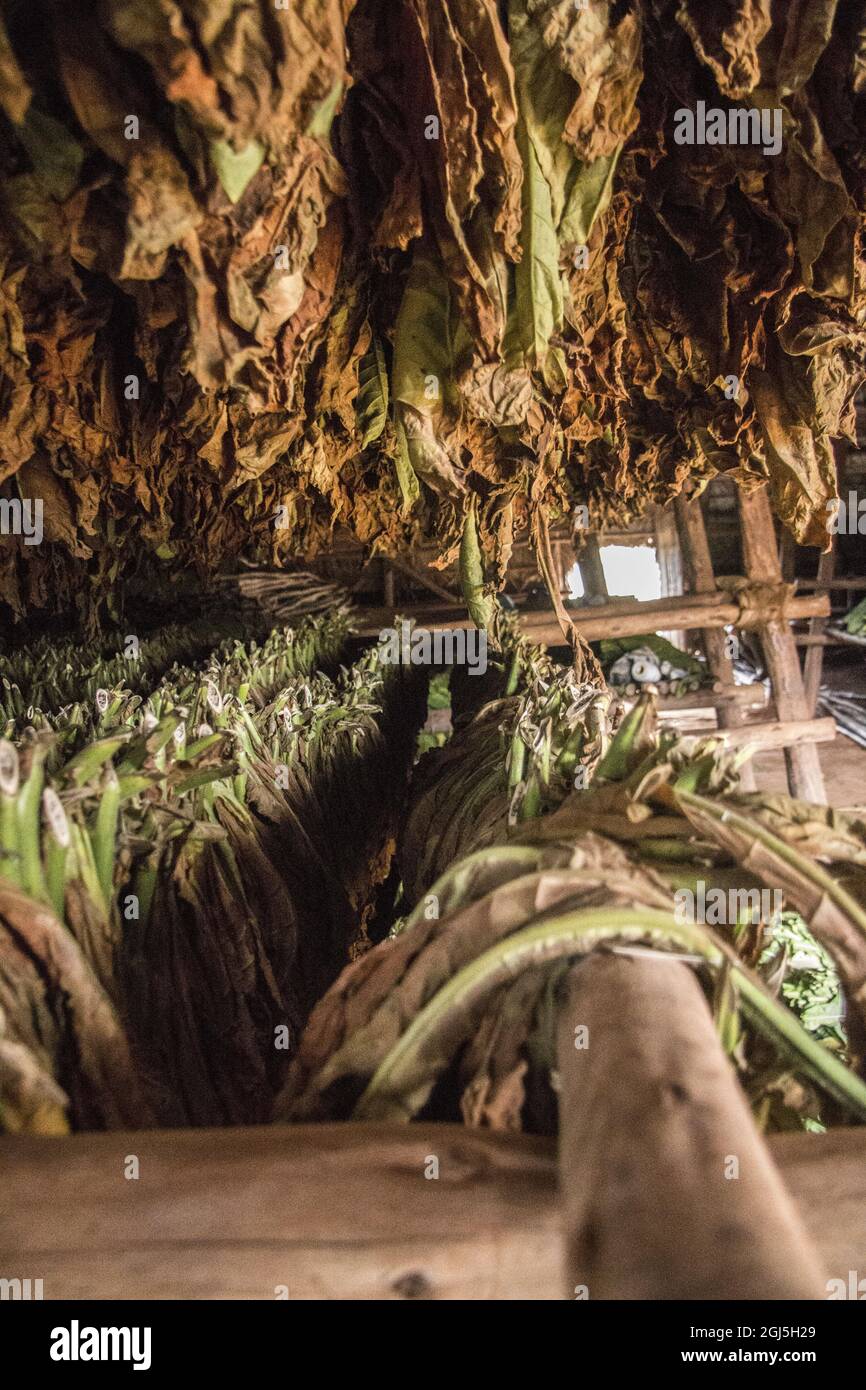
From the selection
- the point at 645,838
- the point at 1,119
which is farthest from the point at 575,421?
the point at 645,838

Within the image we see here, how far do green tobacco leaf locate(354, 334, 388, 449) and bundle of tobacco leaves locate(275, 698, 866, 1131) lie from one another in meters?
1.33

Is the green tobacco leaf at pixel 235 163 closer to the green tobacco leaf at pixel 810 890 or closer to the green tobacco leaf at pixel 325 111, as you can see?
the green tobacco leaf at pixel 325 111

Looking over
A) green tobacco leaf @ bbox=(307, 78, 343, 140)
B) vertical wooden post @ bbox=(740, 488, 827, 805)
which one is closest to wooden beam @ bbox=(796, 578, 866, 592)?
vertical wooden post @ bbox=(740, 488, 827, 805)

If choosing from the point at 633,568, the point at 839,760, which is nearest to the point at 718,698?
the point at 839,760

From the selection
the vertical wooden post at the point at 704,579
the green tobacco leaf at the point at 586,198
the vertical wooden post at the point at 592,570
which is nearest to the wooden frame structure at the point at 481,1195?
the green tobacco leaf at the point at 586,198

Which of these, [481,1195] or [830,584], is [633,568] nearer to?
[830,584]

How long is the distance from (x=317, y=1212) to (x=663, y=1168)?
0.82ft

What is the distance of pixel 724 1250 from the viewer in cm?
46

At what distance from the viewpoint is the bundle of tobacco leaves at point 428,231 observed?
1005mm

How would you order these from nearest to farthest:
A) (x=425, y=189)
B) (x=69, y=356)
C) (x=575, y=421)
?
(x=425, y=189) → (x=69, y=356) → (x=575, y=421)

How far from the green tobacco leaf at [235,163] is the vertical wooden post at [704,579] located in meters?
6.19

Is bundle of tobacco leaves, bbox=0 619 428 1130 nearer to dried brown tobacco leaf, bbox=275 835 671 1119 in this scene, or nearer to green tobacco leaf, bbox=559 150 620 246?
dried brown tobacco leaf, bbox=275 835 671 1119
